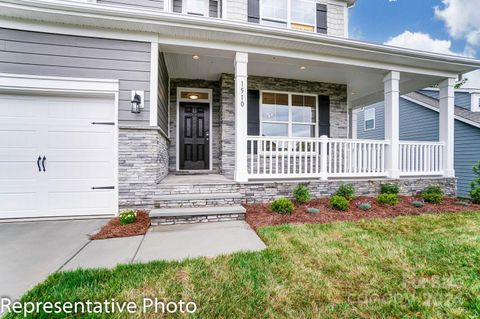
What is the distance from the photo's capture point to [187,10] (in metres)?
5.90

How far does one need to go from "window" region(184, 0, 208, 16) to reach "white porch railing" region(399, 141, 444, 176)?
633 centimetres

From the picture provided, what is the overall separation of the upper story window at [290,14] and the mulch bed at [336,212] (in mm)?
5173

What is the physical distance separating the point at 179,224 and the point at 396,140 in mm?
5283

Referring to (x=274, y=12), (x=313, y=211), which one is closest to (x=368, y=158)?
(x=313, y=211)

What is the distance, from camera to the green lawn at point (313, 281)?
1.59m

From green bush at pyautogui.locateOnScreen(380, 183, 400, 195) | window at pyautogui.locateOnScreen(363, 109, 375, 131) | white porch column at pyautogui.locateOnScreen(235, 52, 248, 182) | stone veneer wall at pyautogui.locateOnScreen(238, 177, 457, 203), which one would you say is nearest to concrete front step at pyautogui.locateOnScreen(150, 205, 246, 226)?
stone veneer wall at pyautogui.locateOnScreen(238, 177, 457, 203)

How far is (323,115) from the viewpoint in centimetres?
685

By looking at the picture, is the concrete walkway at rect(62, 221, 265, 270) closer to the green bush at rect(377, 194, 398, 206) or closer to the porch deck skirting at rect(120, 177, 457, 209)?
the porch deck skirting at rect(120, 177, 457, 209)

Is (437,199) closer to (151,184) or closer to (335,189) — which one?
(335,189)

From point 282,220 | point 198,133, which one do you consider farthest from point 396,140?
point 198,133

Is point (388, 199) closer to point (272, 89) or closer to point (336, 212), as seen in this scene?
point (336, 212)

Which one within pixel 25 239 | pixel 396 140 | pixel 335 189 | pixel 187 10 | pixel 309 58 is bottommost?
pixel 25 239

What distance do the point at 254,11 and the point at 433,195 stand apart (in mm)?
6481

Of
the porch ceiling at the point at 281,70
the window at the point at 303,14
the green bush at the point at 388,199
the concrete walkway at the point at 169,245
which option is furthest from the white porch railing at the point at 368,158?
the window at the point at 303,14
